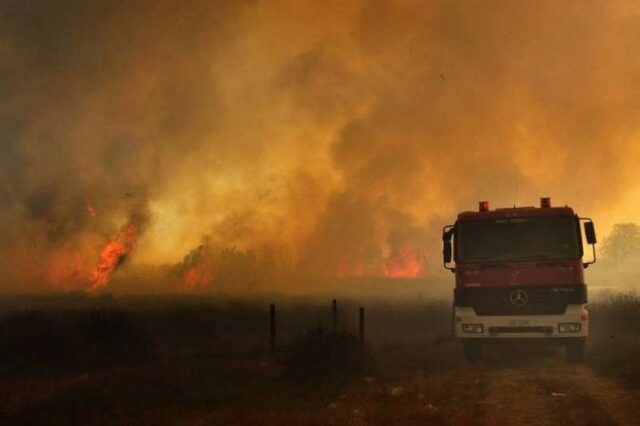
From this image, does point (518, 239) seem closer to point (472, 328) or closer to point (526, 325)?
point (526, 325)

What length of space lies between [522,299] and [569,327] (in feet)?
4.03

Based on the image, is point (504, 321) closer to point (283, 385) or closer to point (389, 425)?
point (283, 385)

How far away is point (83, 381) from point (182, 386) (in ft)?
9.88

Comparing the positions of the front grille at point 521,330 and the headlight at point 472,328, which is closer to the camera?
the front grille at point 521,330

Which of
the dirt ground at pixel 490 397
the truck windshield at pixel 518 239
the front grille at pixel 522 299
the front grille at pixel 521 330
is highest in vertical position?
the truck windshield at pixel 518 239

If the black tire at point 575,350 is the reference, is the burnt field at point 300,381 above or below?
below

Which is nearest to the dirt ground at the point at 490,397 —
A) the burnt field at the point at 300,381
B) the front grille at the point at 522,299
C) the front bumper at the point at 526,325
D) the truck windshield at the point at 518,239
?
the burnt field at the point at 300,381

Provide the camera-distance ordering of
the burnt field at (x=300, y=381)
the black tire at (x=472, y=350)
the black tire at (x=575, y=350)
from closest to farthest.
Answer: the burnt field at (x=300, y=381), the black tire at (x=575, y=350), the black tire at (x=472, y=350)

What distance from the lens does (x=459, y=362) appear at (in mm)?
17953

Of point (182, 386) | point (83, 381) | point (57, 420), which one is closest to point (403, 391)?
point (182, 386)

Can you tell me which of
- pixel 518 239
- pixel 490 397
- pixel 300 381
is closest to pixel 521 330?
pixel 518 239

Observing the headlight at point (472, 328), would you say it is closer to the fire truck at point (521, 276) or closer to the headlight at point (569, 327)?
the fire truck at point (521, 276)

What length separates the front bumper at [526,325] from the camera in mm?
15867

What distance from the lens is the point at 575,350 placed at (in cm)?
1653
